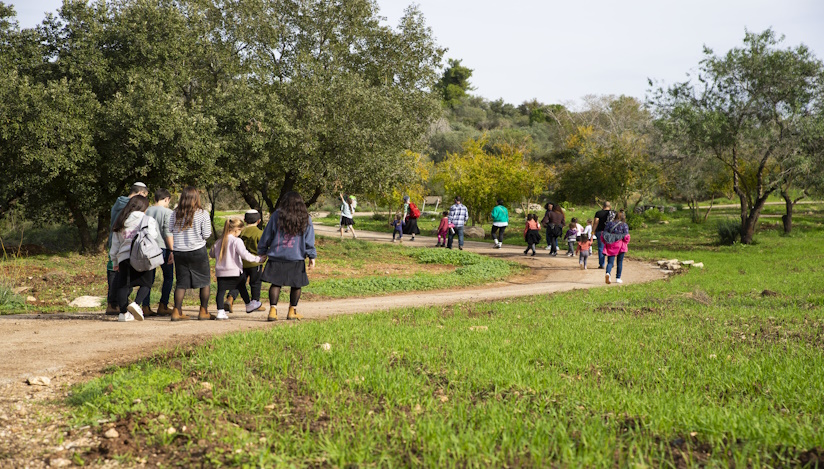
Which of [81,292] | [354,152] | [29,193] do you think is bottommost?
[81,292]

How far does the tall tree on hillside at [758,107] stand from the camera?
2361cm

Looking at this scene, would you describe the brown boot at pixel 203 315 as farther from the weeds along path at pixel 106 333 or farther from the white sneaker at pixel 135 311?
the white sneaker at pixel 135 311

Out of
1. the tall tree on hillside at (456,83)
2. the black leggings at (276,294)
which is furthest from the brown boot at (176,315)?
the tall tree on hillside at (456,83)

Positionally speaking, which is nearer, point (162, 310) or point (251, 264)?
point (162, 310)

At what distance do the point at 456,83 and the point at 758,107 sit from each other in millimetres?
73481

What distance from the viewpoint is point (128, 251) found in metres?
8.54

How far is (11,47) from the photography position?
1778cm

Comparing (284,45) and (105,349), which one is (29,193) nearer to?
(284,45)

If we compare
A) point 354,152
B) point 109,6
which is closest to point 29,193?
point 109,6

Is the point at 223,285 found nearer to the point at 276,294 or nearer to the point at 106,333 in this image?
the point at 276,294

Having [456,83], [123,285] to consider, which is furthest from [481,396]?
[456,83]

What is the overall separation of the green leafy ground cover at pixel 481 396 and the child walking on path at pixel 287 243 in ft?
3.62

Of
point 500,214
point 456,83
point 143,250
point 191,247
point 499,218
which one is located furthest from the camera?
point 456,83

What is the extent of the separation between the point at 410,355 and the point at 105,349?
317 centimetres
